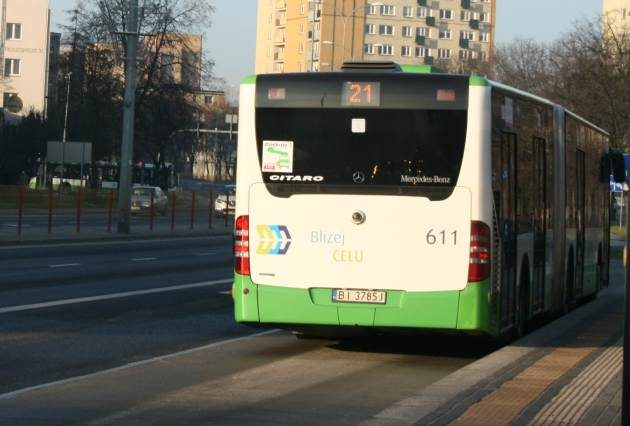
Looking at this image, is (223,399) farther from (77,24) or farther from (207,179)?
(207,179)

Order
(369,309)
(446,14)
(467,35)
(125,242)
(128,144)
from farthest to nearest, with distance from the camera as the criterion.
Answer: (467,35), (446,14), (128,144), (125,242), (369,309)

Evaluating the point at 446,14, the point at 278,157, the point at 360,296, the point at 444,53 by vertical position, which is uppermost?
the point at 446,14

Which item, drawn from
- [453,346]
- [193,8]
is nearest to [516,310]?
[453,346]

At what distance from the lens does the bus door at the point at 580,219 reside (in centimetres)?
2067

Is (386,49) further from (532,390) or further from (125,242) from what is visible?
(532,390)

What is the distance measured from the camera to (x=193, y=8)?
78.8 metres

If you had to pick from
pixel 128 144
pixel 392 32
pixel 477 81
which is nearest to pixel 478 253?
pixel 477 81

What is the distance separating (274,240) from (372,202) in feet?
3.45

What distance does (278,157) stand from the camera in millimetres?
13945

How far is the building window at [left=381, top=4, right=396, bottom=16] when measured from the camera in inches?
6422

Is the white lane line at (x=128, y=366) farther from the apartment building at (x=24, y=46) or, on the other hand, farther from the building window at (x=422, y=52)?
the building window at (x=422, y=52)

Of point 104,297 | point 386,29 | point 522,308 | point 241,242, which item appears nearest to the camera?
point 241,242

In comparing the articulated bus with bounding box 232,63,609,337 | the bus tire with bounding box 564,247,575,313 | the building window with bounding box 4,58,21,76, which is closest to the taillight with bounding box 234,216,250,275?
the articulated bus with bounding box 232,63,609,337

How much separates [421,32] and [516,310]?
154081 millimetres
